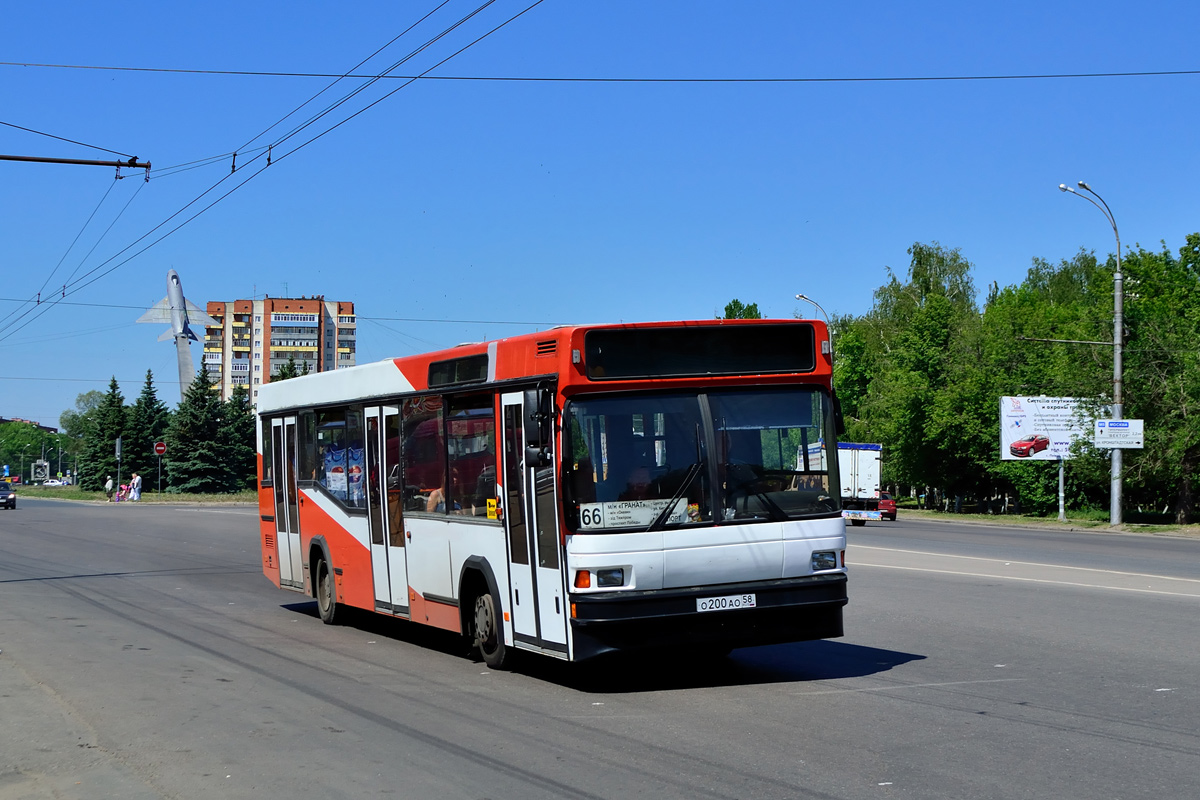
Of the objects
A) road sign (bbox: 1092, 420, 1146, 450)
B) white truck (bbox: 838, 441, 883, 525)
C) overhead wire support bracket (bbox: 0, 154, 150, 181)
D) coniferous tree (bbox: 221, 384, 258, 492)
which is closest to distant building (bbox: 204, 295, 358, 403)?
coniferous tree (bbox: 221, 384, 258, 492)

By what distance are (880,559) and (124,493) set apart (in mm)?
64279

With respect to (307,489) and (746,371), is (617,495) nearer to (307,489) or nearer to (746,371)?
(746,371)

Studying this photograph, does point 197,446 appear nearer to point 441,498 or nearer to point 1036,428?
point 1036,428

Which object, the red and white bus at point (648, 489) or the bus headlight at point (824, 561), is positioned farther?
the bus headlight at point (824, 561)

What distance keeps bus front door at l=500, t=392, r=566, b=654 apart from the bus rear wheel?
485cm

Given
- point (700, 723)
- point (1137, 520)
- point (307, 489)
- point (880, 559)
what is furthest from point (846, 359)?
point (700, 723)

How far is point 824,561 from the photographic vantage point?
9.52 m

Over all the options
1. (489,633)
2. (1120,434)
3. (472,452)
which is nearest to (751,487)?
(472,452)

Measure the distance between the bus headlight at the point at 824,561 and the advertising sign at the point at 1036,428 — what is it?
126 feet

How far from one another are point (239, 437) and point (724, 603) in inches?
3030

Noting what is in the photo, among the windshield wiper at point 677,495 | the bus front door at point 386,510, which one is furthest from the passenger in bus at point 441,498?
the windshield wiper at point 677,495

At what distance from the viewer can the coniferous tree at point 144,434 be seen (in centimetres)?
8738

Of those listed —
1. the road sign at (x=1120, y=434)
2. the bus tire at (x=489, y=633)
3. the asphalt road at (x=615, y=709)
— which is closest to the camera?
the asphalt road at (x=615, y=709)

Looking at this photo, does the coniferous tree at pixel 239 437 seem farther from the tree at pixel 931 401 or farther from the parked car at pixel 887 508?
the parked car at pixel 887 508
